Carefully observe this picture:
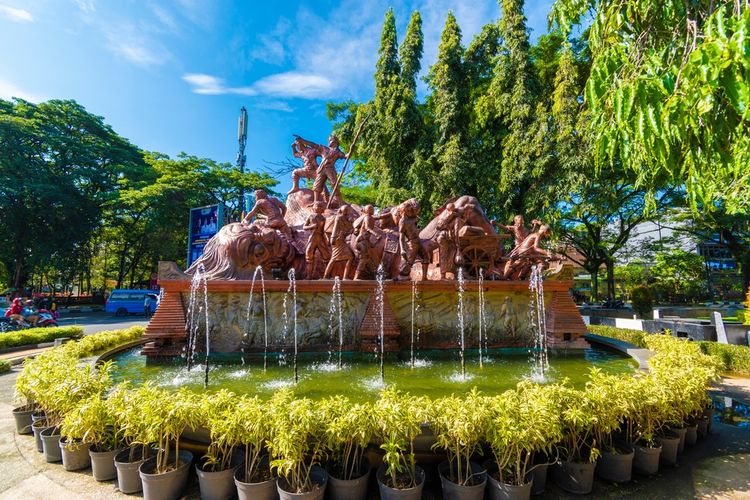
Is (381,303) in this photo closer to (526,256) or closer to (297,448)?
(526,256)

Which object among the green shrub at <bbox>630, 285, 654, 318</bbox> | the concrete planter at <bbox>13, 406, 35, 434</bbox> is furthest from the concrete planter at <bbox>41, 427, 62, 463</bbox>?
the green shrub at <bbox>630, 285, 654, 318</bbox>

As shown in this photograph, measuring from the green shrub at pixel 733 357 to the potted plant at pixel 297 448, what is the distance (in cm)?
842

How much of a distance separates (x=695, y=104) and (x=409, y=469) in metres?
3.41

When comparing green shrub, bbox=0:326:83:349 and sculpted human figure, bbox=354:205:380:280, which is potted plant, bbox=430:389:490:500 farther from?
green shrub, bbox=0:326:83:349

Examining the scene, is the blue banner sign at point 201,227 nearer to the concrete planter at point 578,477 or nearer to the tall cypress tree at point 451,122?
the tall cypress tree at point 451,122

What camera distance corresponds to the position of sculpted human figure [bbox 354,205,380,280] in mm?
8430

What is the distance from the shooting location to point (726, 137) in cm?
287

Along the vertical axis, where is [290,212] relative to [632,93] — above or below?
above

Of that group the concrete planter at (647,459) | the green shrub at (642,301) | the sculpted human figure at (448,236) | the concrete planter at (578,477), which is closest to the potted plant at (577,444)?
the concrete planter at (578,477)

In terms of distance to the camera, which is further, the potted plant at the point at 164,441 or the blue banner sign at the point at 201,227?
the blue banner sign at the point at 201,227

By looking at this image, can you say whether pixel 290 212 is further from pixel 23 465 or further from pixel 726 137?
pixel 726 137

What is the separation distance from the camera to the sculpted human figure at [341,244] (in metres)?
8.38

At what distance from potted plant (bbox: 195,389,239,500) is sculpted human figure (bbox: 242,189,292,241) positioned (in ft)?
19.8

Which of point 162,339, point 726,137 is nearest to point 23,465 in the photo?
point 162,339
